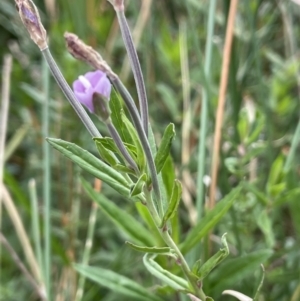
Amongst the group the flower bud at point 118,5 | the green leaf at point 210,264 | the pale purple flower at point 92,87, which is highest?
the flower bud at point 118,5

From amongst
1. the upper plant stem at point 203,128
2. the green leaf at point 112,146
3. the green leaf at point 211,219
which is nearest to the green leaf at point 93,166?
the green leaf at point 112,146

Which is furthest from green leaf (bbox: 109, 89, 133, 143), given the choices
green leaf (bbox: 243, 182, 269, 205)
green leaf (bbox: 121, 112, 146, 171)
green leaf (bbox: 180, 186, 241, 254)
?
green leaf (bbox: 243, 182, 269, 205)

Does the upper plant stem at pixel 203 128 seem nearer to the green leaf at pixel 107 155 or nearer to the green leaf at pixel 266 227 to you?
the green leaf at pixel 266 227

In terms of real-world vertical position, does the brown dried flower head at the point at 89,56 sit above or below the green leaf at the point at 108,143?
above

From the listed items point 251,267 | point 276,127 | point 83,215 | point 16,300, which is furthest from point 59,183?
point 251,267

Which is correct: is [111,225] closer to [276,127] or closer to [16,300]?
[16,300]

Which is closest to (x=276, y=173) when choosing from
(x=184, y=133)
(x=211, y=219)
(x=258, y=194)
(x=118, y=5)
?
(x=258, y=194)
